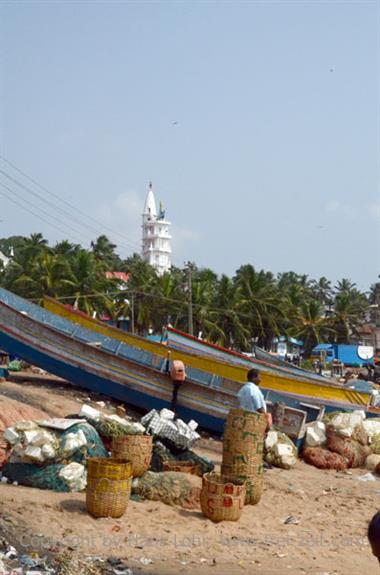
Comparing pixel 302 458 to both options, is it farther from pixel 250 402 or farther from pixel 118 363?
pixel 118 363

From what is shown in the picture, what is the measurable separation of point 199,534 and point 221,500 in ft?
1.58

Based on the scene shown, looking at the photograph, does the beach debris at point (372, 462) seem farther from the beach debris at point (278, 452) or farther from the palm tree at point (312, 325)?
the palm tree at point (312, 325)

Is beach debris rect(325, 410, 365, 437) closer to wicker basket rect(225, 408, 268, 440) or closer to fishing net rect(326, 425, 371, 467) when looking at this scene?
fishing net rect(326, 425, 371, 467)

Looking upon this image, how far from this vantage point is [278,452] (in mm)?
10492

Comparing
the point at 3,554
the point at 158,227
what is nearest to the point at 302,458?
the point at 3,554

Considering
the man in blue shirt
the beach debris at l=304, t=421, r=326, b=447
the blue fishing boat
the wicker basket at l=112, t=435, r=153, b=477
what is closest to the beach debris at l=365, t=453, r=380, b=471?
the beach debris at l=304, t=421, r=326, b=447

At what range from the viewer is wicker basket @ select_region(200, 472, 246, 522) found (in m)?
7.10

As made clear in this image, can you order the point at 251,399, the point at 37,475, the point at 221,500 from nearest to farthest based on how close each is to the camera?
the point at 221,500 < the point at 37,475 < the point at 251,399

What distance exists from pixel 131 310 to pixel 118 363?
27.9 metres

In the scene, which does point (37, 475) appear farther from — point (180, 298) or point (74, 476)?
point (180, 298)

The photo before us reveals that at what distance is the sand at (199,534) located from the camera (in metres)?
6.00

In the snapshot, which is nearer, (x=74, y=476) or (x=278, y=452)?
(x=74, y=476)

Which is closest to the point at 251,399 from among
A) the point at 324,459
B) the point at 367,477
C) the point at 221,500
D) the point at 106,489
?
the point at 221,500

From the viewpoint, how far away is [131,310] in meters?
41.8
